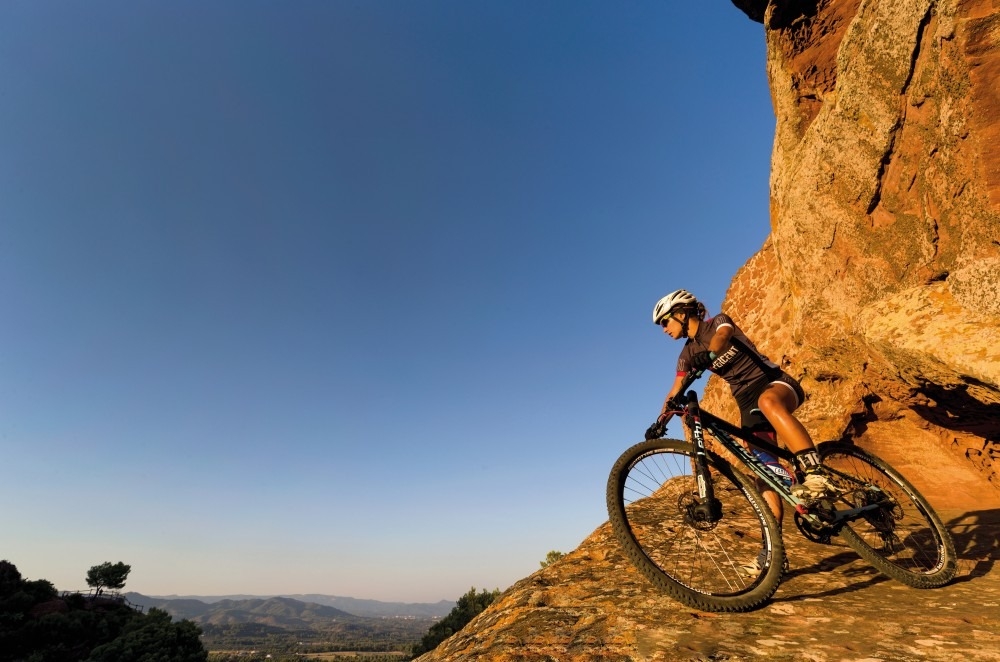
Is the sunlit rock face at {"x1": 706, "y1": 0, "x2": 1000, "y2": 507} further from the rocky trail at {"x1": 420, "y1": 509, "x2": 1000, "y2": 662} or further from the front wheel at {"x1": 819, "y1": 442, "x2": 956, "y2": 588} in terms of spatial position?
the rocky trail at {"x1": 420, "y1": 509, "x2": 1000, "y2": 662}

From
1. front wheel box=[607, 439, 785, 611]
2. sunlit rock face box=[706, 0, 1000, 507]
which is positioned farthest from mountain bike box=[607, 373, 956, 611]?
sunlit rock face box=[706, 0, 1000, 507]

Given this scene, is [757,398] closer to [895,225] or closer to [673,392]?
[673,392]

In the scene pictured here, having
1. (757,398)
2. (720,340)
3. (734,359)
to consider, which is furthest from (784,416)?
(720,340)

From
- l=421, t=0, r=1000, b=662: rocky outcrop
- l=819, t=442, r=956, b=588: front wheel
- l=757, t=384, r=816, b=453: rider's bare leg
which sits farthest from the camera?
l=757, t=384, r=816, b=453: rider's bare leg

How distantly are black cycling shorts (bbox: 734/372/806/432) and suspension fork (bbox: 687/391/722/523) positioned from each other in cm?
139

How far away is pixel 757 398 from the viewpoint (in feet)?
18.3

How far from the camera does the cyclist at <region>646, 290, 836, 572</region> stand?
486cm

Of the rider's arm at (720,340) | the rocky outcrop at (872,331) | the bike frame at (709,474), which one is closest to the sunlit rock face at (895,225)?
the rocky outcrop at (872,331)

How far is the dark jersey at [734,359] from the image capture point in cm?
527

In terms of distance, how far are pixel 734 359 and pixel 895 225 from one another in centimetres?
498

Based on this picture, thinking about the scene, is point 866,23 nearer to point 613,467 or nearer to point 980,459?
point 980,459

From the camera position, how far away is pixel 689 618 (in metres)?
3.70

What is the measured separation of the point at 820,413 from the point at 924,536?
421 cm

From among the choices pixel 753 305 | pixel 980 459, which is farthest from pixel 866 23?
pixel 980 459
